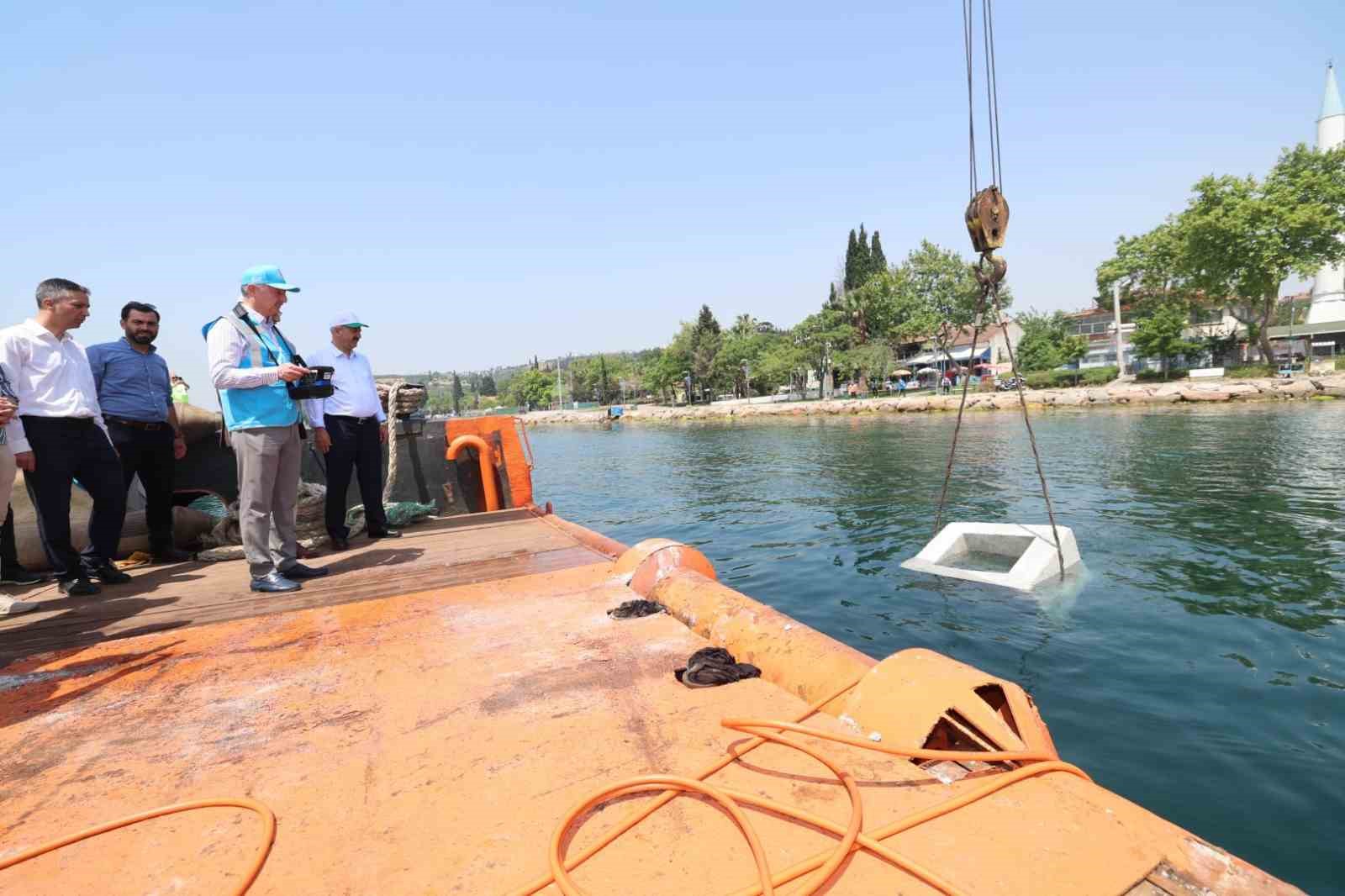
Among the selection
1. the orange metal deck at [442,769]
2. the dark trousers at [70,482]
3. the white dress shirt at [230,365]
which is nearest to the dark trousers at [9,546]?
the dark trousers at [70,482]

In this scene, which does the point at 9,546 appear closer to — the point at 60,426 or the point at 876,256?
the point at 60,426

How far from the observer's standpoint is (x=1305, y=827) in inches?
118

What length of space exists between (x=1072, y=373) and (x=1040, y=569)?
47.7 m

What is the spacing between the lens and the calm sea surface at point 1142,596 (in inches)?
134

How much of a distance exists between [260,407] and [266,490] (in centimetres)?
49

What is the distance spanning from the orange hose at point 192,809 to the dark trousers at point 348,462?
145 inches

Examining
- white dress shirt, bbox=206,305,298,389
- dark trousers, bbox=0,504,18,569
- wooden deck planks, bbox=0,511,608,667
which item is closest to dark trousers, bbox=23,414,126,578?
wooden deck planks, bbox=0,511,608,667

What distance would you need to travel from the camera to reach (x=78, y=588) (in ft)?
13.5

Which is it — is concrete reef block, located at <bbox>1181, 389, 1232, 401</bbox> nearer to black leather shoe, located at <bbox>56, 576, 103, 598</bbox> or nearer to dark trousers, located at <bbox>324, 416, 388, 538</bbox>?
dark trousers, located at <bbox>324, 416, 388, 538</bbox>

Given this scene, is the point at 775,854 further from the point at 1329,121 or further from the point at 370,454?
the point at 1329,121

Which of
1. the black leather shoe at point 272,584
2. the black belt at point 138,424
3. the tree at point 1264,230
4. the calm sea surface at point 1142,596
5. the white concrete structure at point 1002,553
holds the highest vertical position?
the tree at point 1264,230

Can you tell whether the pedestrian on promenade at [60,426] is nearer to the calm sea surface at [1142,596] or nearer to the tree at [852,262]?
the calm sea surface at [1142,596]

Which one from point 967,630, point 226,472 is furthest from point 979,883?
point 226,472

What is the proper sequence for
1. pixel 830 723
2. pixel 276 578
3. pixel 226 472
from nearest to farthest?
pixel 830 723 → pixel 276 578 → pixel 226 472
